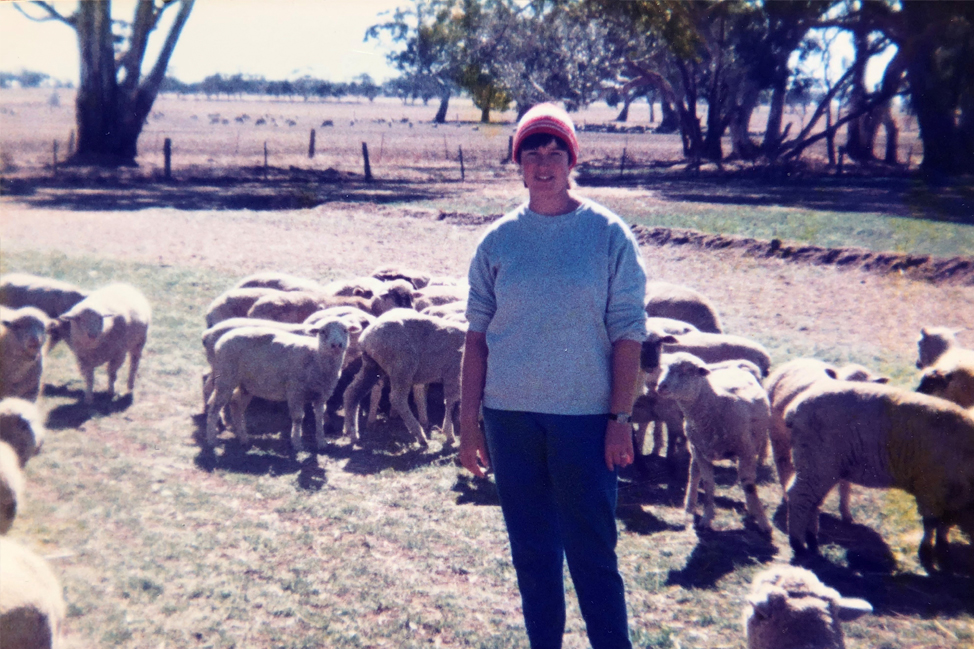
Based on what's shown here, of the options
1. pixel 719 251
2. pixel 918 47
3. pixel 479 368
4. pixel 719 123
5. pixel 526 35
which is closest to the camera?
pixel 479 368

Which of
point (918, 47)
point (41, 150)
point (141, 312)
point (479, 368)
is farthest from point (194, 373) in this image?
point (41, 150)

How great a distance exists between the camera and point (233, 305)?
9.76 meters

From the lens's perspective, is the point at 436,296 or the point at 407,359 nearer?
the point at 407,359

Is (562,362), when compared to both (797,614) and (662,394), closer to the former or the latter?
(797,614)

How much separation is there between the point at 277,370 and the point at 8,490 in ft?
10.2

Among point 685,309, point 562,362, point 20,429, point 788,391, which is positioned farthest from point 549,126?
point 685,309

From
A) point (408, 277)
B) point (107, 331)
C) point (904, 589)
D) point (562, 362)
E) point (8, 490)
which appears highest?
point (562, 362)

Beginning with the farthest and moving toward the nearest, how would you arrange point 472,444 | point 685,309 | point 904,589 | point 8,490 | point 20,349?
point 685,309, point 20,349, point 904,589, point 8,490, point 472,444

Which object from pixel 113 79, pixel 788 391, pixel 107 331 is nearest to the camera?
pixel 788 391

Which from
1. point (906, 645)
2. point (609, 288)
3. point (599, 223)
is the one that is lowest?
point (906, 645)

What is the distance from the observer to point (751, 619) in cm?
381

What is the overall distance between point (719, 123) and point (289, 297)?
34.1 meters

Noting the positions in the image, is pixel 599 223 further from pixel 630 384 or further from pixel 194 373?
pixel 194 373

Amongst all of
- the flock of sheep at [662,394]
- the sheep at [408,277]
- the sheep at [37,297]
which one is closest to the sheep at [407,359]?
the flock of sheep at [662,394]
